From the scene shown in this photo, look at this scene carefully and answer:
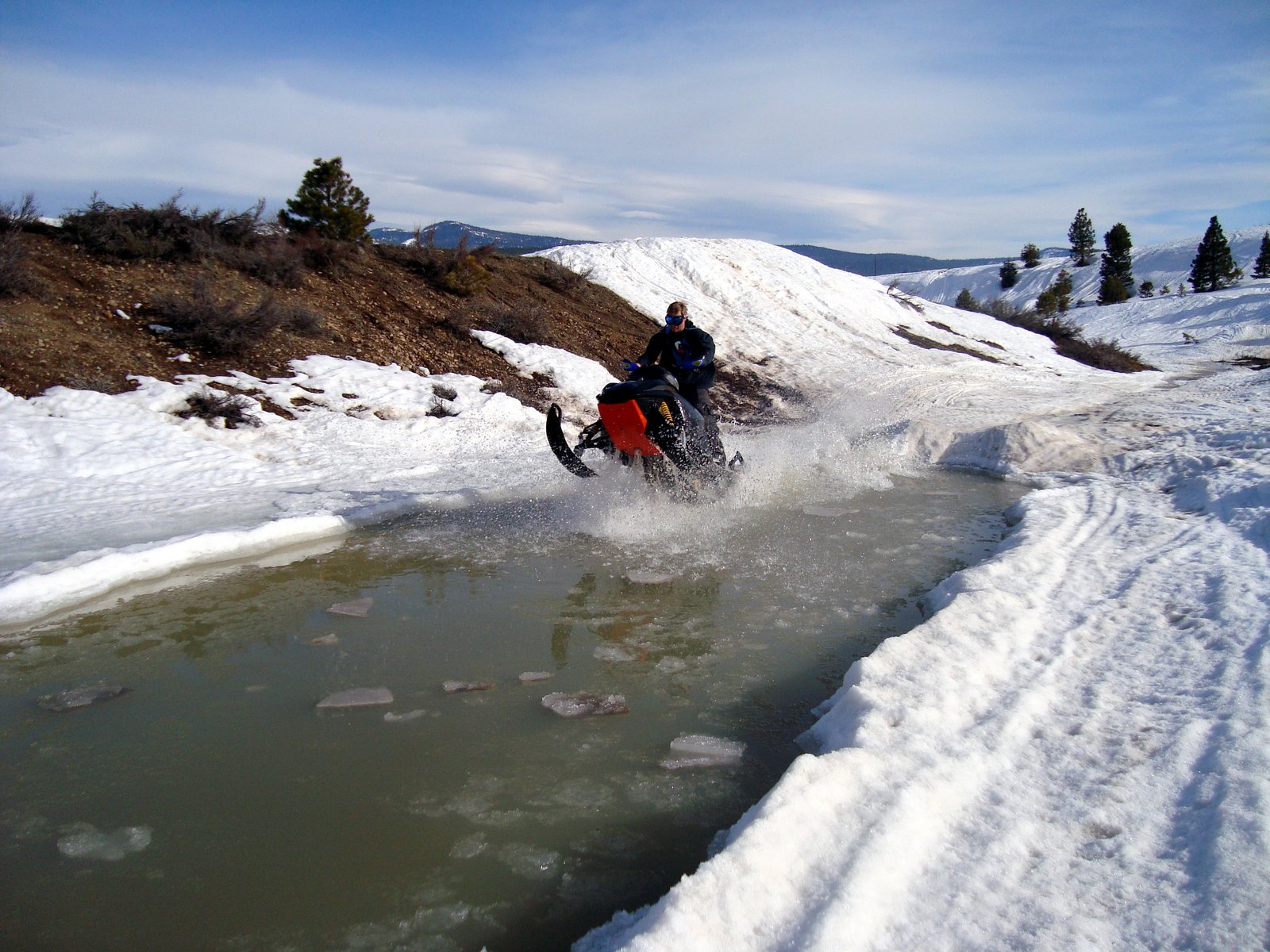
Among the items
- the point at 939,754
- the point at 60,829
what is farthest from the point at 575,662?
the point at 60,829

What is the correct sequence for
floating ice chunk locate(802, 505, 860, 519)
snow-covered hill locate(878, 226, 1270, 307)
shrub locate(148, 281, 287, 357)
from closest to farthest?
floating ice chunk locate(802, 505, 860, 519), shrub locate(148, 281, 287, 357), snow-covered hill locate(878, 226, 1270, 307)

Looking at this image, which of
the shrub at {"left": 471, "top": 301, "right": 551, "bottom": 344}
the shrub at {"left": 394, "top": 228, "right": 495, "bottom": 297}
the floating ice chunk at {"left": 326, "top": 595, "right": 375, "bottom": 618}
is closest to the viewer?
the floating ice chunk at {"left": 326, "top": 595, "right": 375, "bottom": 618}

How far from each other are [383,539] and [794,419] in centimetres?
1280

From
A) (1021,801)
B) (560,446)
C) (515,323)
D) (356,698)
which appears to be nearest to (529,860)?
(356,698)

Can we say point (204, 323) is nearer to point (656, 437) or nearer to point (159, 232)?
point (159, 232)

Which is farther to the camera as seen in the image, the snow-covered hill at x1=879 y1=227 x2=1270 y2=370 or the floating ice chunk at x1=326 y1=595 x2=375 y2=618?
the snow-covered hill at x1=879 y1=227 x2=1270 y2=370

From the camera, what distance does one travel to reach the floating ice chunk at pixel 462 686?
189 inches

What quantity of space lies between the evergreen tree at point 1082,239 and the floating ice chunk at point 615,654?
331 feet

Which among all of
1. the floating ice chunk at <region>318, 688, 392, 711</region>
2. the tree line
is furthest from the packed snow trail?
the tree line

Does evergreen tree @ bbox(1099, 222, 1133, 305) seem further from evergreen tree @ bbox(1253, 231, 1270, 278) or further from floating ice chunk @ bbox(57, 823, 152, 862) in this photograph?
floating ice chunk @ bbox(57, 823, 152, 862)

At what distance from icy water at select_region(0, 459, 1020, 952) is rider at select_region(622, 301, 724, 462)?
2.30 m

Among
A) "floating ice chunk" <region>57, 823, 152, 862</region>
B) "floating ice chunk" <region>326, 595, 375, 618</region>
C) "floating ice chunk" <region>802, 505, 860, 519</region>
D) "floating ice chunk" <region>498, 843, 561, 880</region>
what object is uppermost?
"floating ice chunk" <region>802, 505, 860, 519</region>

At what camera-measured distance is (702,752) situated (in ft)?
13.4

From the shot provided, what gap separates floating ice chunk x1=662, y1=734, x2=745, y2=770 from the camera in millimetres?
4016
